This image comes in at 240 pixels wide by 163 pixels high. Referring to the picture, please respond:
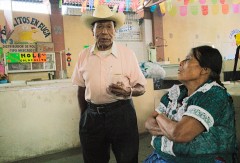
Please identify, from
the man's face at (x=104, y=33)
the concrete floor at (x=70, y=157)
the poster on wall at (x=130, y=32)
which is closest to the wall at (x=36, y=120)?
the concrete floor at (x=70, y=157)

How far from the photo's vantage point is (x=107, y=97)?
1.93 meters

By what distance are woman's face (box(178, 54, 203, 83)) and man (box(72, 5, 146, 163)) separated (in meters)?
0.52

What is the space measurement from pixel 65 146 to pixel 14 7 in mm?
5022

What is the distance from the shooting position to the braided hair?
56.3 inches

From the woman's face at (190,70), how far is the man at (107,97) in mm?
520

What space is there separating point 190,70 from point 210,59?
0.13m

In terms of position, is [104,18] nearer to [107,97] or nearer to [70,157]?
[107,97]

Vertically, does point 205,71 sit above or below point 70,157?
above

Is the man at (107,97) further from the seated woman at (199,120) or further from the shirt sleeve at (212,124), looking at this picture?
the shirt sleeve at (212,124)

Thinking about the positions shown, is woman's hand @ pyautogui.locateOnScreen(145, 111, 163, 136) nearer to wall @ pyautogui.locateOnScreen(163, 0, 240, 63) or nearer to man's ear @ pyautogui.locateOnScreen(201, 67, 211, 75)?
man's ear @ pyautogui.locateOnScreen(201, 67, 211, 75)

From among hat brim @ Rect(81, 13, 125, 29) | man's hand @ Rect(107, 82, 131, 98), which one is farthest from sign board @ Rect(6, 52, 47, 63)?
man's hand @ Rect(107, 82, 131, 98)

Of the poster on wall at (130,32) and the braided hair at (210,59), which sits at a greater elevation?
the poster on wall at (130,32)

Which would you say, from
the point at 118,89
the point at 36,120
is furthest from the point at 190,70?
the point at 36,120

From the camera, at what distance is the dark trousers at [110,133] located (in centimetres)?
190
